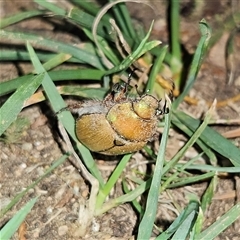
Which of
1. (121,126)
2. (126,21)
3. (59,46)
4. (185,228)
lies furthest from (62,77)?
(185,228)

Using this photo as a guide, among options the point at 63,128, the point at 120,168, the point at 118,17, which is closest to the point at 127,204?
the point at 120,168

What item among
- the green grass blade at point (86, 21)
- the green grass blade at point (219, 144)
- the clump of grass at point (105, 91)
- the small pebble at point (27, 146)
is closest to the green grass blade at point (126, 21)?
the clump of grass at point (105, 91)

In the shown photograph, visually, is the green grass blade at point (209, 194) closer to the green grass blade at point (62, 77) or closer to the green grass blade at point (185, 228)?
the green grass blade at point (185, 228)

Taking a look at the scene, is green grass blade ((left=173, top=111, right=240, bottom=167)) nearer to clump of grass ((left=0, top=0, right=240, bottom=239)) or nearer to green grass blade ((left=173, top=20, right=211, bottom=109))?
clump of grass ((left=0, top=0, right=240, bottom=239))

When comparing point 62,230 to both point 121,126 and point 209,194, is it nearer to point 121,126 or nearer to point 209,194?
point 121,126

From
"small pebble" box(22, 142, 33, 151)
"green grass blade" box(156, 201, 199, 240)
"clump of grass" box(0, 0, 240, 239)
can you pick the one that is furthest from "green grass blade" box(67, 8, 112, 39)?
"green grass blade" box(156, 201, 199, 240)

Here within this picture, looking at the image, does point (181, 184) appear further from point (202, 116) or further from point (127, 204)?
point (202, 116)
